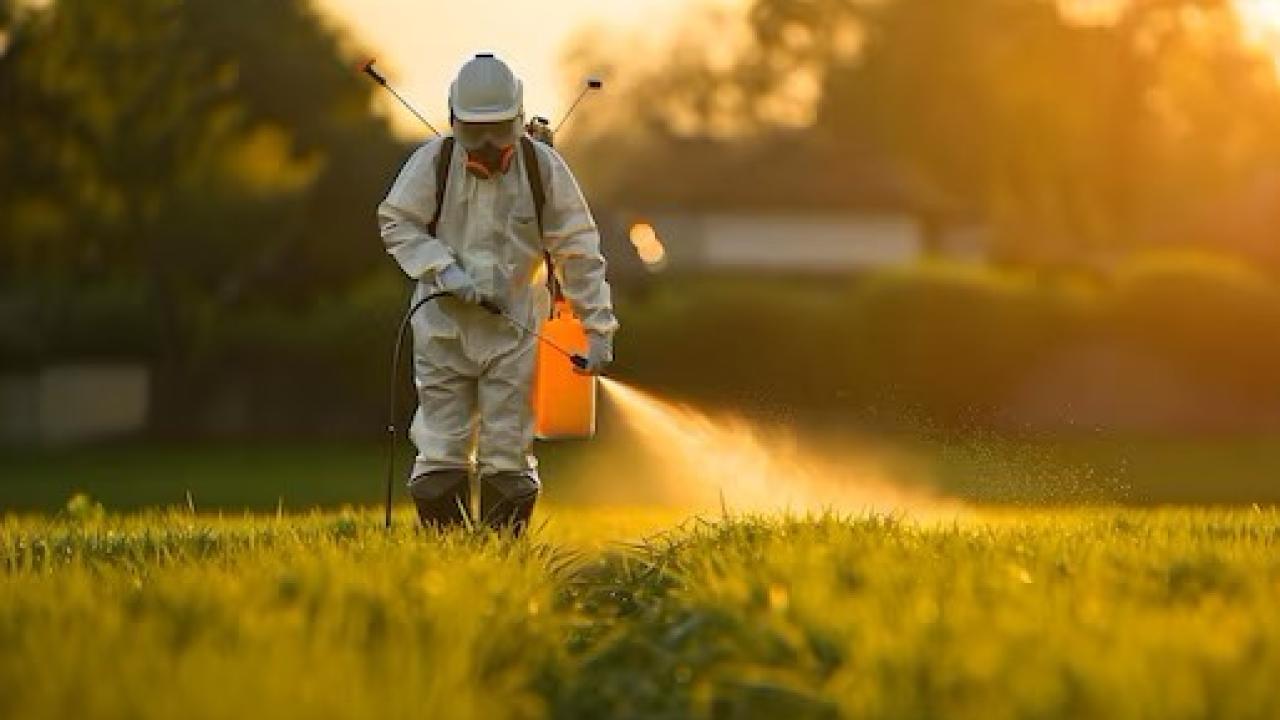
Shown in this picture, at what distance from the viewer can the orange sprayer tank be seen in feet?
33.1

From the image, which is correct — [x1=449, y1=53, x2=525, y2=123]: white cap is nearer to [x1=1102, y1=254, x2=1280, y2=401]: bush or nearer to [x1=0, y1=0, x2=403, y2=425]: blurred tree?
[x1=1102, y1=254, x2=1280, y2=401]: bush

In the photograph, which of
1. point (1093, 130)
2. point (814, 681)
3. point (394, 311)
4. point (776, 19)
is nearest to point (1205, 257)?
point (394, 311)

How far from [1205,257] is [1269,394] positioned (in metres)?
2.02

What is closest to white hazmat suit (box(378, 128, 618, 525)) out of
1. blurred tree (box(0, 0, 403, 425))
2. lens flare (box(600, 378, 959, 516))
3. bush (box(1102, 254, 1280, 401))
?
lens flare (box(600, 378, 959, 516))

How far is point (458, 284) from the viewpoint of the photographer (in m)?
9.66

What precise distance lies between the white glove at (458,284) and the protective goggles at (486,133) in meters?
0.53

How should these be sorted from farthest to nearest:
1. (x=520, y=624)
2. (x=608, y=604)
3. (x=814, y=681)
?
(x=608, y=604)
(x=520, y=624)
(x=814, y=681)

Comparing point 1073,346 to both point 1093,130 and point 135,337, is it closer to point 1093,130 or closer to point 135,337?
point 135,337

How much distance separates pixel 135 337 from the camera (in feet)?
117

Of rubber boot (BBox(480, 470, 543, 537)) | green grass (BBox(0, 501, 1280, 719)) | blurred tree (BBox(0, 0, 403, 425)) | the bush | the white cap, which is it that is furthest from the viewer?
blurred tree (BBox(0, 0, 403, 425))

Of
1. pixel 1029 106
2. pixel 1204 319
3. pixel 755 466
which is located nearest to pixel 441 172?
pixel 755 466

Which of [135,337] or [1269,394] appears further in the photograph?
[135,337]

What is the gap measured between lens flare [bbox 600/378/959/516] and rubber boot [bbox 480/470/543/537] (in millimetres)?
664

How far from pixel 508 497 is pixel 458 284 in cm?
104
